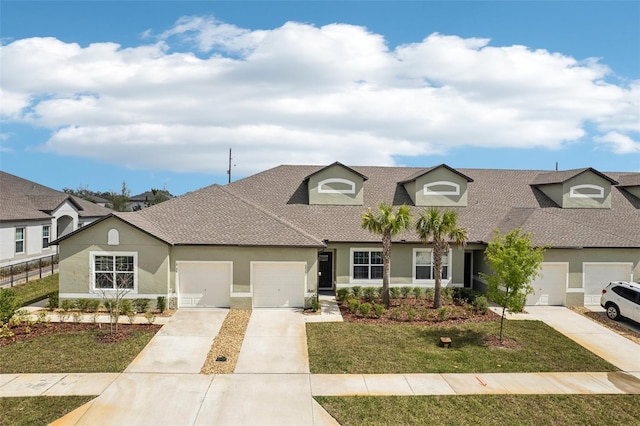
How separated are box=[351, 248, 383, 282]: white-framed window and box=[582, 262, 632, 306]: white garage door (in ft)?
33.9

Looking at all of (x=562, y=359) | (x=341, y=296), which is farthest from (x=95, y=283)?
(x=562, y=359)

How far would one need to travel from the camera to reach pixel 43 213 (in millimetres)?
32469

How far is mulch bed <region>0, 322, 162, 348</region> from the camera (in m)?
14.9

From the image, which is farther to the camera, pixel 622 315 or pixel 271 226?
pixel 271 226

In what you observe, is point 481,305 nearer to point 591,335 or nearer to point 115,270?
point 591,335

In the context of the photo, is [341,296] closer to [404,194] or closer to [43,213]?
[404,194]

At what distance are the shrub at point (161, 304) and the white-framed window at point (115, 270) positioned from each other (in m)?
1.23

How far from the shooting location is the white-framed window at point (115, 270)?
61.4ft

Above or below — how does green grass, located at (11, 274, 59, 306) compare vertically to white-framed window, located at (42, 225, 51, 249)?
below

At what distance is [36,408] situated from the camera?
10.2 metres

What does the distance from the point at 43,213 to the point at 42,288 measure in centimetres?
1185

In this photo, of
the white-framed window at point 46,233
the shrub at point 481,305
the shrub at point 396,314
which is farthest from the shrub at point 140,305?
the white-framed window at point 46,233

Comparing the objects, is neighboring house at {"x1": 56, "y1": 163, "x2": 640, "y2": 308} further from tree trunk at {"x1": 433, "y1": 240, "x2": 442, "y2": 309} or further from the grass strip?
tree trunk at {"x1": 433, "y1": 240, "x2": 442, "y2": 309}

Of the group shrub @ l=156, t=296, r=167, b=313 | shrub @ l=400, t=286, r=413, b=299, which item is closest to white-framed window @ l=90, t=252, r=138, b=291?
shrub @ l=156, t=296, r=167, b=313
